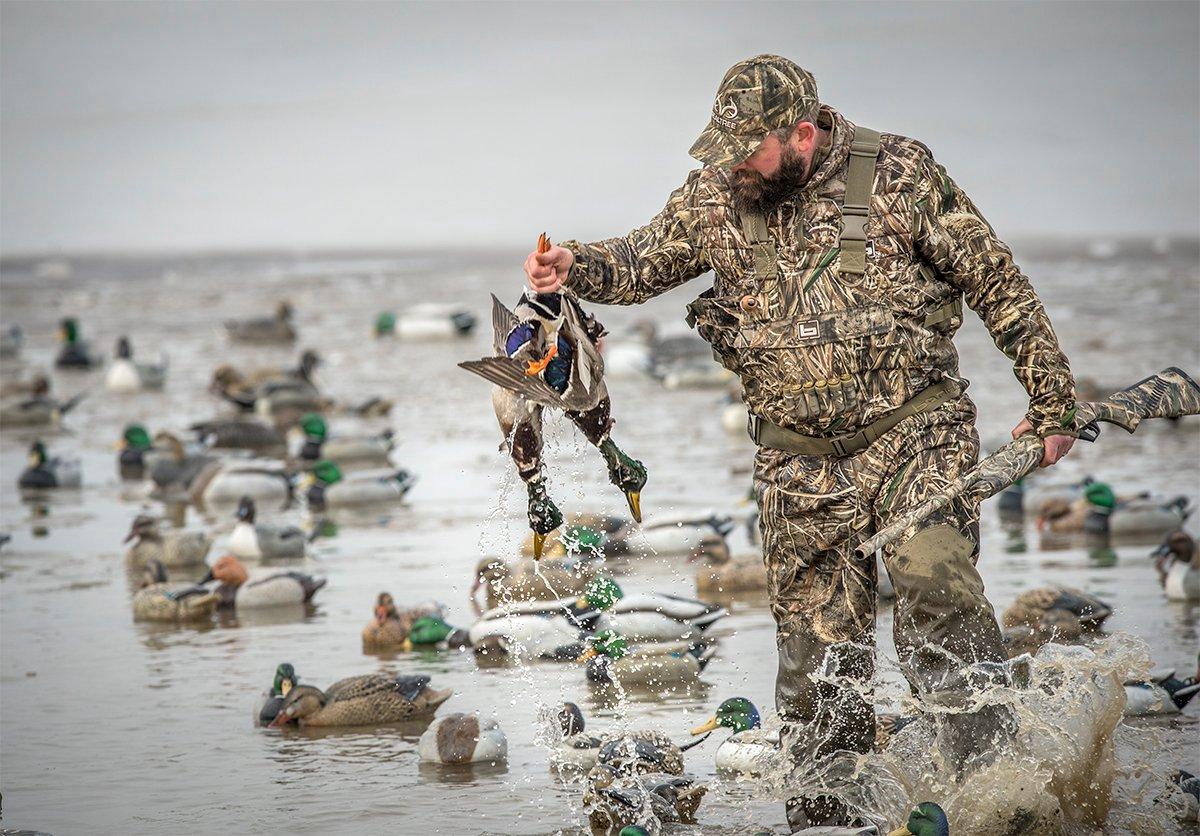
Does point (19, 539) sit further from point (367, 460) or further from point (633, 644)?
point (633, 644)

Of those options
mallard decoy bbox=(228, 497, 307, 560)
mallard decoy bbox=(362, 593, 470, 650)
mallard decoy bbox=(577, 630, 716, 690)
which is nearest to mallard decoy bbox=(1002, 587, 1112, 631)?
mallard decoy bbox=(577, 630, 716, 690)

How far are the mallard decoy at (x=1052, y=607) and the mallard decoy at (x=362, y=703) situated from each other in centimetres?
259

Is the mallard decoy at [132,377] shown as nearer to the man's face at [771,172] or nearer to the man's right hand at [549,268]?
the man's right hand at [549,268]

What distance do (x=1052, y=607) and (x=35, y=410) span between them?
10.9 metres

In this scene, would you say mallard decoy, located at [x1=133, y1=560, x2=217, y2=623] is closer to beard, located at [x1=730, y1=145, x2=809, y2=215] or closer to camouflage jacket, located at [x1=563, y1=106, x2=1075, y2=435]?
camouflage jacket, located at [x1=563, y1=106, x2=1075, y2=435]

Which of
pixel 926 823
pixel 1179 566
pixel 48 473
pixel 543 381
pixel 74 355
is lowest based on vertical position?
pixel 926 823

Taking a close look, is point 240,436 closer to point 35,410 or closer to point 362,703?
point 35,410

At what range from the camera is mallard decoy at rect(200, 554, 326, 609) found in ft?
28.8

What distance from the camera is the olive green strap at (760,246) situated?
15.9 feet

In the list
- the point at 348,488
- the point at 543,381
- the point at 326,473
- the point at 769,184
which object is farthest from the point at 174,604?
the point at 769,184

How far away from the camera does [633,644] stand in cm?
755

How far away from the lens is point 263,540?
10.1 metres

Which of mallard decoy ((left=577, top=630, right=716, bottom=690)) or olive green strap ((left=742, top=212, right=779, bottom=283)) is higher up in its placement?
olive green strap ((left=742, top=212, right=779, bottom=283))

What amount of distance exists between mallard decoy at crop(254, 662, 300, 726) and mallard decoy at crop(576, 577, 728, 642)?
1357mm
